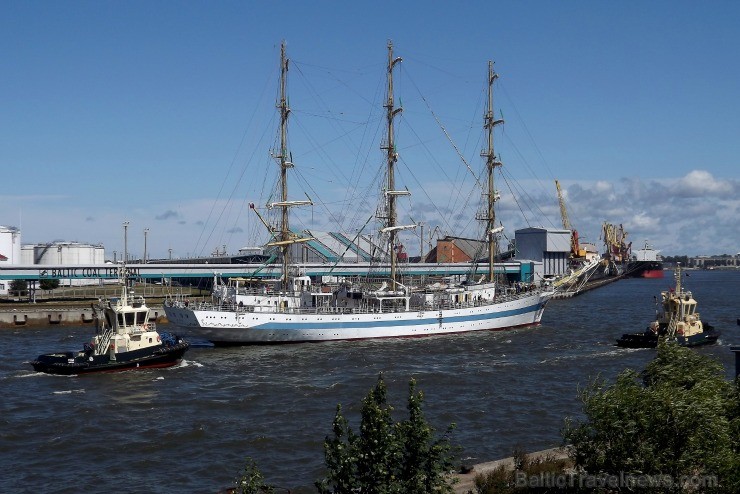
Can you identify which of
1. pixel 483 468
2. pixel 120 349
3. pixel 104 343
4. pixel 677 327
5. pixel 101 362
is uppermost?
pixel 677 327

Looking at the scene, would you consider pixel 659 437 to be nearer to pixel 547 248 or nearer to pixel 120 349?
pixel 120 349

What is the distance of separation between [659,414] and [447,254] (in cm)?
14628

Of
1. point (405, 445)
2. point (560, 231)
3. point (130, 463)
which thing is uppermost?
point (560, 231)

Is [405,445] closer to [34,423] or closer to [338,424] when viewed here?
[338,424]

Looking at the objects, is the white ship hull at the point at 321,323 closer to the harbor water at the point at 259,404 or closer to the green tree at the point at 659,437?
the harbor water at the point at 259,404

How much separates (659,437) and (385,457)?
588cm

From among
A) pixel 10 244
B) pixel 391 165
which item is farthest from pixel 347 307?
pixel 10 244

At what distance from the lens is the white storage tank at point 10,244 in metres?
139

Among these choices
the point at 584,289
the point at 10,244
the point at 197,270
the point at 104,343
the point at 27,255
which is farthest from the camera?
the point at 584,289

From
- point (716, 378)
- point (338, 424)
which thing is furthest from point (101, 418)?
point (716, 378)

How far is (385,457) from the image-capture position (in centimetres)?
1488

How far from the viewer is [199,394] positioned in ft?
137

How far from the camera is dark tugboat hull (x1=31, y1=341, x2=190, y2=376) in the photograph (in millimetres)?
46625

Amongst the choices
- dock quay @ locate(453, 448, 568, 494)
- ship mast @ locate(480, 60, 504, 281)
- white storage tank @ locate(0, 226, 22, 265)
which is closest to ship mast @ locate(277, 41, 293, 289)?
ship mast @ locate(480, 60, 504, 281)
